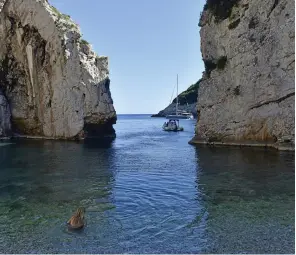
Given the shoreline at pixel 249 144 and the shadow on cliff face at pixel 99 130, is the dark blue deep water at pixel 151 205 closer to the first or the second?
the shoreline at pixel 249 144

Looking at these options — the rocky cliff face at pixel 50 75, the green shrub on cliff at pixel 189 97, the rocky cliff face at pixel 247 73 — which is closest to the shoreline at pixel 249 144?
the rocky cliff face at pixel 247 73

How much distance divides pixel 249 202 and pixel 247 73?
2827 centimetres

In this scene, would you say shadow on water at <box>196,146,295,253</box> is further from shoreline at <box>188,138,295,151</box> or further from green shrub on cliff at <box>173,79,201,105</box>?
green shrub on cliff at <box>173,79,201,105</box>

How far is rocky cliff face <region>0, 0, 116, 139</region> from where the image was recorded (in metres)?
60.5

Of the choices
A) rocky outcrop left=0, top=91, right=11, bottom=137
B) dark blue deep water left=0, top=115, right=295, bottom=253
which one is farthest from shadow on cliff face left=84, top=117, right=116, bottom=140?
dark blue deep water left=0, top=115, right=295, bottom=253

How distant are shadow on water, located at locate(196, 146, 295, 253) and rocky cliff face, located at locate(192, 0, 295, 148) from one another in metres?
7.95

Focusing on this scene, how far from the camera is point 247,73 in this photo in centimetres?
4472

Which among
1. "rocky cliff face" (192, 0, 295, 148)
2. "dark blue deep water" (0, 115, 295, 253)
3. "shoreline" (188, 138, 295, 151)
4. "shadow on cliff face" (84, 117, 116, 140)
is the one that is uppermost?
"rocky cliff face" (192, 0, 295, 148)

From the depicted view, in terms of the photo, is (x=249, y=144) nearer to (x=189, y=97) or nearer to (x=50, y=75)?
(x=50, y=75)

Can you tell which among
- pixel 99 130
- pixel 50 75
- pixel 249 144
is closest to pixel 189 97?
pixel 99 130

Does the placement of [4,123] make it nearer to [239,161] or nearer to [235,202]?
[239,161]

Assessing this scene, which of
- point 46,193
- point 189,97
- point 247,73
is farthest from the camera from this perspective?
point 189,97

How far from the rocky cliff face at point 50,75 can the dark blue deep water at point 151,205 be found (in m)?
26.5

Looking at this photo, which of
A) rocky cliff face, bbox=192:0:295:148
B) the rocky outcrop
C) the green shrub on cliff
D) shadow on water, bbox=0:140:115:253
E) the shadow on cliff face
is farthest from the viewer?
the green shrub on cliff
